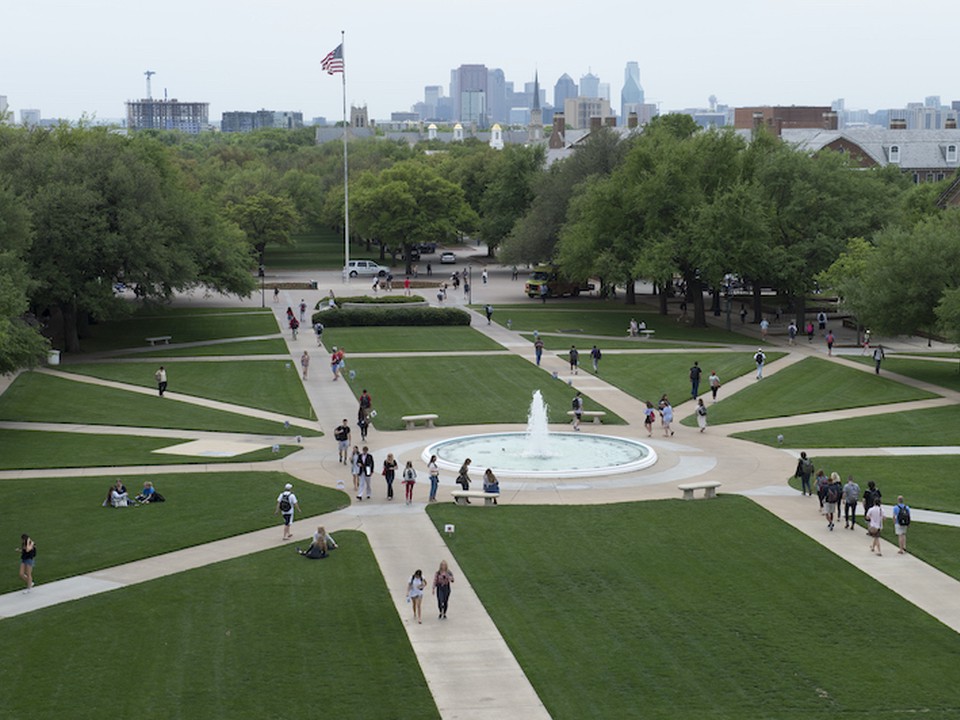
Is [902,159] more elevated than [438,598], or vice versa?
[902,159]

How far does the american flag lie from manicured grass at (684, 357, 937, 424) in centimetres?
3567

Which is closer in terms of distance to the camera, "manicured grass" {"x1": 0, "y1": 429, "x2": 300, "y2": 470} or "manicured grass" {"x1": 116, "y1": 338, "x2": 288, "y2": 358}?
"manicured grass" {"x1": 0, "y1": 429, "x2": 300, "y2": 470}

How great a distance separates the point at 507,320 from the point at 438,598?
5066 centimetres

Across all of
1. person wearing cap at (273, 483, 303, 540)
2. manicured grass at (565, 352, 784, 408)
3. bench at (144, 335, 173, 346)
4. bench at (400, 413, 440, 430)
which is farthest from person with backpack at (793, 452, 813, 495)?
bench at (144, 335, 173, 346)

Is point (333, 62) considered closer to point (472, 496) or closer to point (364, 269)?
point (364, 269)

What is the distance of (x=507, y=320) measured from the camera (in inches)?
2933

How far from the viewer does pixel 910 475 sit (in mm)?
36188

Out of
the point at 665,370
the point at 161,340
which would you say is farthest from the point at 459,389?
the point at 161,340

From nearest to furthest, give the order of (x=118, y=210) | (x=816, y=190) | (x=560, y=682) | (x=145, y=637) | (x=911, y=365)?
1. (x=560, y=682)
2. (x=145, y=637)
3. (x=911, y=365)
4. (x=118, y=210)
5. (x=816, y=190)

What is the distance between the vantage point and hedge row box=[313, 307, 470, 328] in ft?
234

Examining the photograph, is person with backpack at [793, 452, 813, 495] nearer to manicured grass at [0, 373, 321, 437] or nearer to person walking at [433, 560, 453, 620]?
person walking at [433, 560, 453, 620]

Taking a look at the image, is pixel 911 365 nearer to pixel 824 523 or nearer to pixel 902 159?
pixel 824 523

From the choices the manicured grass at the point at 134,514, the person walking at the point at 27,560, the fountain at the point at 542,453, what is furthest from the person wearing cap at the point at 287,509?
the fountain at the point at 542,453

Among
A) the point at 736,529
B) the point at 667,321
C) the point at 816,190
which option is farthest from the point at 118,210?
the point at 736,529
